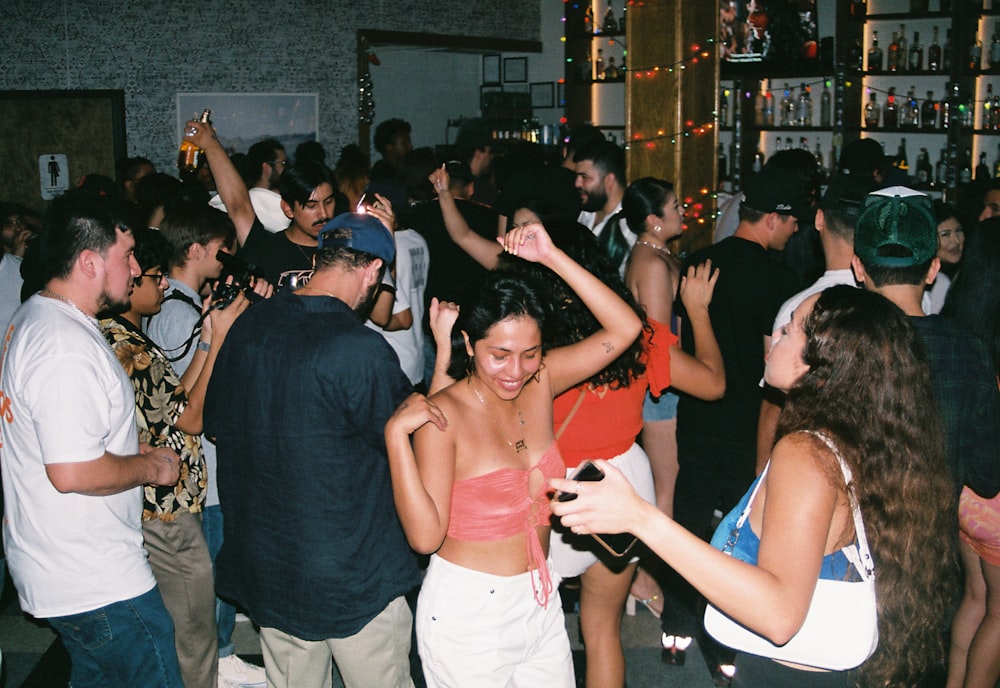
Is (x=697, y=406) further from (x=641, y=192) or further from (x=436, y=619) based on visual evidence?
(x=436, y=619)

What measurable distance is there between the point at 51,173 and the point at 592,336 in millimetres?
7154

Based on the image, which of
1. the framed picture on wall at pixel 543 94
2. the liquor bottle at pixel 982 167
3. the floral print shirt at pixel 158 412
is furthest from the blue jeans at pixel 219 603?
the framed picture on wall at pixel 543 94

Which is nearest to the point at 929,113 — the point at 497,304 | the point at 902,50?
the point at 902,50

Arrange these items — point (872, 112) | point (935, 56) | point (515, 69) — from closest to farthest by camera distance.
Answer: point (935, 56) → point (872, 112) → point (515, 69)

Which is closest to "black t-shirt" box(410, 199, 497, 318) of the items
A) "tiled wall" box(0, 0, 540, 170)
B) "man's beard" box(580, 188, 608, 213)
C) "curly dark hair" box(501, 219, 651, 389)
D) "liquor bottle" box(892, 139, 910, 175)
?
"man's beard" box(580, 188, 608, 213)

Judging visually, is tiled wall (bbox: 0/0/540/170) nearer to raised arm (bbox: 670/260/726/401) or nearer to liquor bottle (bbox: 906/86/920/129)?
liquor bottle (bbox: 906/86/920/129)

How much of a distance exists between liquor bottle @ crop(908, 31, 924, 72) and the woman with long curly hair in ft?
18.7

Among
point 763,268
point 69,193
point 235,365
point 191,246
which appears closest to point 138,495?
point 235,365

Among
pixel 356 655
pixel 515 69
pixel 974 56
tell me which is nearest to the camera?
pixel 356 655

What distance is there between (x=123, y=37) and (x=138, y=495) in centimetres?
700

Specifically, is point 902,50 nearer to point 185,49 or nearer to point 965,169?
point 965,169

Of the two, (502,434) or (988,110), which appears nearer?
(502,434)

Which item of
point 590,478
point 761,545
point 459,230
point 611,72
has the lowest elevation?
point 761,545

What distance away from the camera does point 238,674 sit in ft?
11.0
